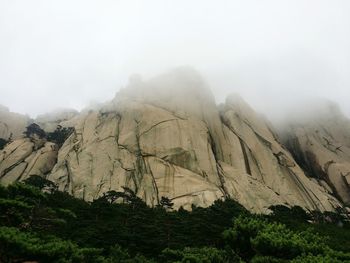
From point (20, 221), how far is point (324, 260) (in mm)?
11461

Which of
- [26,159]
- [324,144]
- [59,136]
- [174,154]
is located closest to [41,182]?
[174,154]

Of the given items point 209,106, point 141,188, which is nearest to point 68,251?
point 141,188

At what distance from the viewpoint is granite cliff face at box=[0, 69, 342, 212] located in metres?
45.1

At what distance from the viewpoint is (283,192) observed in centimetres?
4988

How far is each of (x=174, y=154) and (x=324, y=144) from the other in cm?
3014

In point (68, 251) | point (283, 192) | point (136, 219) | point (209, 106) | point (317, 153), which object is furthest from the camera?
point (317, 153)

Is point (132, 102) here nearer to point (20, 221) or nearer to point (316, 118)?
point (316, 118)

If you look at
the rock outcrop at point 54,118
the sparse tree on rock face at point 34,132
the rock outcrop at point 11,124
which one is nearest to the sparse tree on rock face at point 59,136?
the sparse tree on rock face at point 34,132

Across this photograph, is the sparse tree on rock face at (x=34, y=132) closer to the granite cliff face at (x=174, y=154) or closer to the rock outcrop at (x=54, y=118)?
the granite cliff face at (x=174, y=154)

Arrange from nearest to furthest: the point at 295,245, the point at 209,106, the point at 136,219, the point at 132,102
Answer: the point at 295,245 < the point at 136,219 < the point at 132,102 < the point at 209,106

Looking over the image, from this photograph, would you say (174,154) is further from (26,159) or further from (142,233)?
(26,159)

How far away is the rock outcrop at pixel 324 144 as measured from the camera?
201ft

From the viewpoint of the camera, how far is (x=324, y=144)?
223 feet

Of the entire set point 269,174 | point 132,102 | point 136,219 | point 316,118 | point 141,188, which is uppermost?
point 316,118
